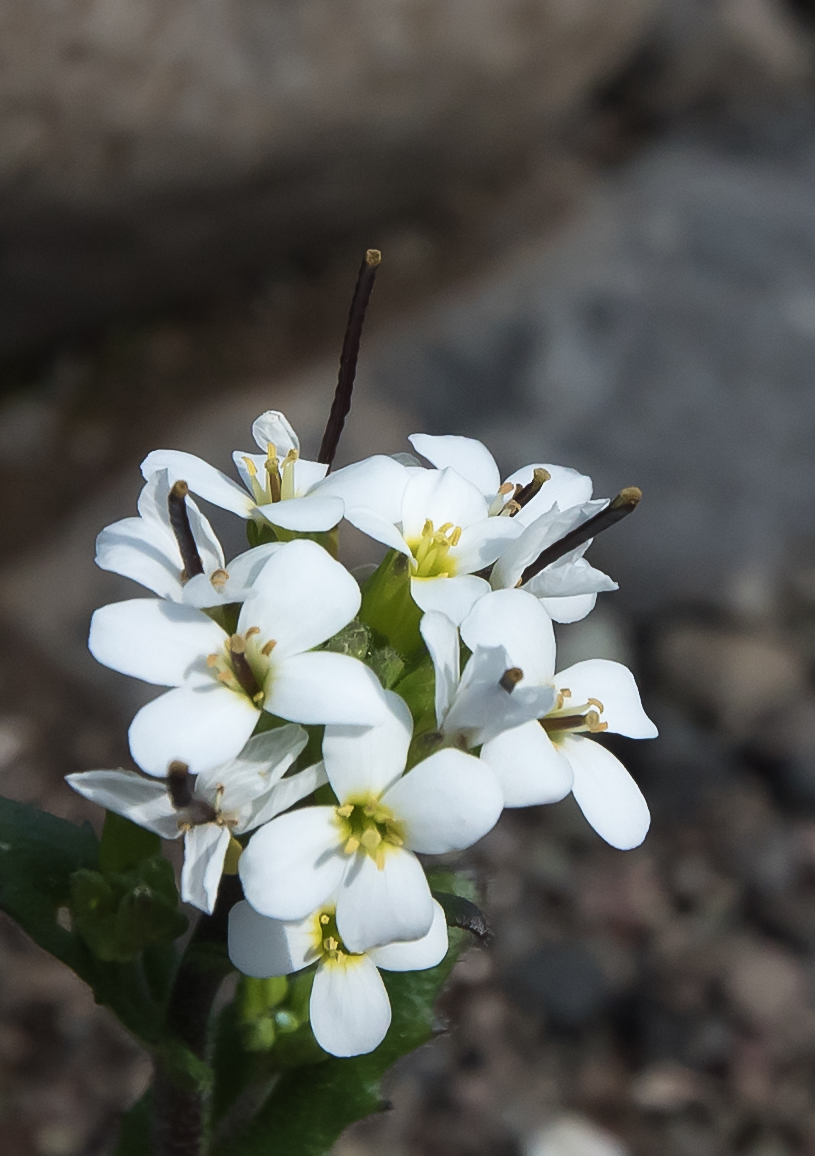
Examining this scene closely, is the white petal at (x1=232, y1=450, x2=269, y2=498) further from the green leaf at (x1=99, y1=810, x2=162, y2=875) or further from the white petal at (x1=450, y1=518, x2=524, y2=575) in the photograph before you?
the green leaf at (x1=99, y1=810, x2=162, y2=875)

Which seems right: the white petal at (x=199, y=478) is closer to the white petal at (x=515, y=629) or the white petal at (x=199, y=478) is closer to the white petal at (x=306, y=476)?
the white petal at (x=306, y=476)

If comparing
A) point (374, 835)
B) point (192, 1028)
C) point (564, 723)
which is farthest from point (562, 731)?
point (192, 1028)

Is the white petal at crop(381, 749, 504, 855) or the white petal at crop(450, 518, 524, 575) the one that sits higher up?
the white petal at crop(450, 518, 524, 575)

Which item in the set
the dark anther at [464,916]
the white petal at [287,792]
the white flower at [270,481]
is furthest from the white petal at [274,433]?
the dark anther at [464,916]

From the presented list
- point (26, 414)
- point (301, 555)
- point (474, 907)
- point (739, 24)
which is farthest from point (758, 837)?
point (739, 24)

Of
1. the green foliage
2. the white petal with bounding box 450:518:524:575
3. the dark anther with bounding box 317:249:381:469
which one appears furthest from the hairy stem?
the dark anther with bounding box 317:249:381:469
